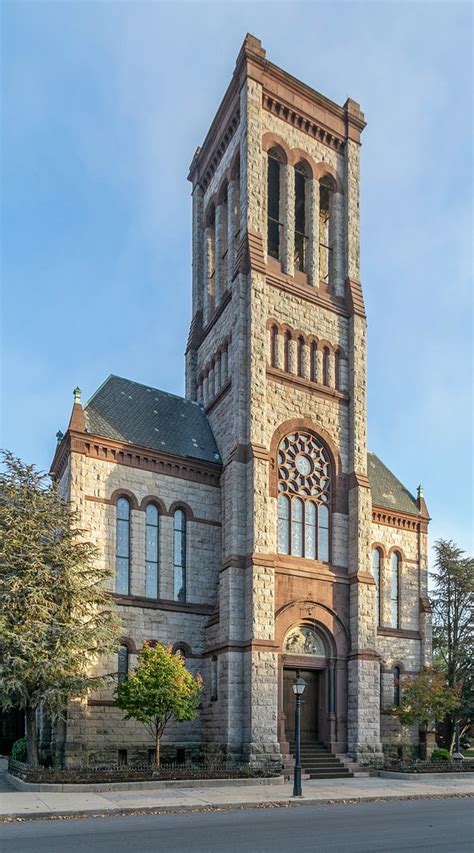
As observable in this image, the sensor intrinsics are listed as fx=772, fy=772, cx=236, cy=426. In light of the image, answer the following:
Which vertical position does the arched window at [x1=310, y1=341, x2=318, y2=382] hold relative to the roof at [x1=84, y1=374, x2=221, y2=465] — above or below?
above

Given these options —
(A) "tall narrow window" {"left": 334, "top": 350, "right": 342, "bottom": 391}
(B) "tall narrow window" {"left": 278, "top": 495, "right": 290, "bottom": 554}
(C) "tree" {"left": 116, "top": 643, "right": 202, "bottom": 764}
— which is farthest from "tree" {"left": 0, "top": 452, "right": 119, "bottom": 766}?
(A) "tall narrow window" {"left": 334, "top": 350, "right": 342, "bottom": 391}

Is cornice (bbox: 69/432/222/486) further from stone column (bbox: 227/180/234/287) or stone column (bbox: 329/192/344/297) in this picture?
stone column (bbox: 329/192/344/297)

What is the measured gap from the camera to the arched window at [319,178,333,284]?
119 ft

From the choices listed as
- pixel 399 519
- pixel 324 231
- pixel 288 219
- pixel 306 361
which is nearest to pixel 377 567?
pixel 399 519

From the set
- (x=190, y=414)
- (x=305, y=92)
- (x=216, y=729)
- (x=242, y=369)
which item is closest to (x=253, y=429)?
(x=242, y=369)

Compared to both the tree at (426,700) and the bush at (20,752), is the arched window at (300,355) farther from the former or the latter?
the bush at (20,752)

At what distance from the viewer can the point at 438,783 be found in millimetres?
25562

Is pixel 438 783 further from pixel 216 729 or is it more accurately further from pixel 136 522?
pixel 136 522

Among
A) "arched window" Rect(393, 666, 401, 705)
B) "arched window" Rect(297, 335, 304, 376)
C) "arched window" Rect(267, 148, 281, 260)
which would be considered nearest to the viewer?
"arched window" Rect(297, 335, 304, 376)

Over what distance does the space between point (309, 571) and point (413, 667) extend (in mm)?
9644

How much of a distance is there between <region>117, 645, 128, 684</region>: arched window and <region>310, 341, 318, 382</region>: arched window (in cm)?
1348

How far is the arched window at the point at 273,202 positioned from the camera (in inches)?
1384

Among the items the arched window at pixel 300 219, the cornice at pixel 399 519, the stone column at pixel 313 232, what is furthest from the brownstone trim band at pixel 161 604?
the arched window at pixel 300 219

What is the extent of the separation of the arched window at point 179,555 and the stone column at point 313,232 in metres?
12.3
